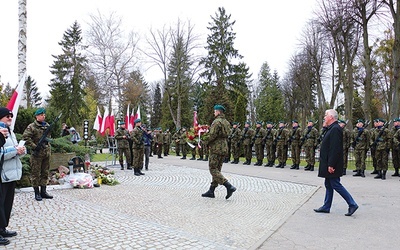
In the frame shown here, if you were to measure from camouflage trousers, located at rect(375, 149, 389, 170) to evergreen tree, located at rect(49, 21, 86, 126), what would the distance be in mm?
35939

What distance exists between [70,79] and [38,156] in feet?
125

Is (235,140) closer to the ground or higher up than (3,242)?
higher up

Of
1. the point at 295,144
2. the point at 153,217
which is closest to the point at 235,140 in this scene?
the point at 295,144

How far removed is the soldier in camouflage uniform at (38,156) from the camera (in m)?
7.69

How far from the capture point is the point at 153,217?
6352 millimetres

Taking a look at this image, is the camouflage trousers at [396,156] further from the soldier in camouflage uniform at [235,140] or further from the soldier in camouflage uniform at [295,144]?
the soldier in camouflage uniform at [235,140]

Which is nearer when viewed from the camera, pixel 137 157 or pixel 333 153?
pixel 333 153

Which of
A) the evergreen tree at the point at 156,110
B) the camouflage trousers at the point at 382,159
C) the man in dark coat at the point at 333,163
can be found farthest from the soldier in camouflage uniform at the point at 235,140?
the evergreen tree at the point at 156,110

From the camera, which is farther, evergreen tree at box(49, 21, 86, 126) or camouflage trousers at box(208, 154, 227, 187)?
evergreen tree at box(49, 21, 86, 126)

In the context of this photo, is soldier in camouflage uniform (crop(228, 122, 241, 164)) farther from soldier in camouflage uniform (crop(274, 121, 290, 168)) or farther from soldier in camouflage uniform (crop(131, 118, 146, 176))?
soldier in camouflage uniform (crop(131, 118, 146, 176))

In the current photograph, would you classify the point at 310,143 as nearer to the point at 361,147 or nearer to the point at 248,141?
the point at 361,147

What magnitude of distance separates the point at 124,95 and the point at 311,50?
68.6ft

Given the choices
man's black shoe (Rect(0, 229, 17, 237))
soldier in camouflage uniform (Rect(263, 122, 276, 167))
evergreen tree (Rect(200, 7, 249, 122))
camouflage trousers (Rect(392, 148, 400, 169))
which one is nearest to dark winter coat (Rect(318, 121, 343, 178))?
man's black shoe (Rect(0, 229, 17, 237))

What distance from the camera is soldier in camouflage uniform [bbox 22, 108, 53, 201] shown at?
25.2 feet
